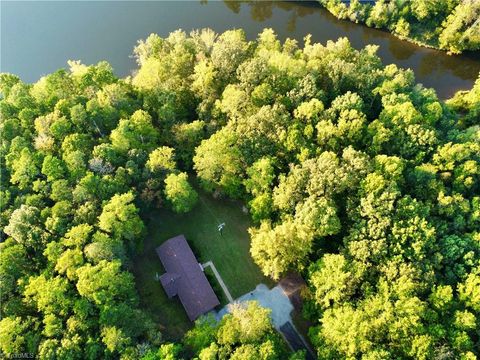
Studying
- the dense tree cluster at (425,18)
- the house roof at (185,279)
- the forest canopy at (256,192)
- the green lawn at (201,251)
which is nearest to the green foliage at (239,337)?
the forest canopy at (256,192)

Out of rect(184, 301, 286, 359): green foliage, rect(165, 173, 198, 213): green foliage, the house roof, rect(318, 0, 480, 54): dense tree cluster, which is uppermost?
rect(318, 0, 480, 54): dense tree cluster

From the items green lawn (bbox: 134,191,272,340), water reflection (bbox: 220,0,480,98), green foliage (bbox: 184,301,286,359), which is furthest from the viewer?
water reflection (bbox: 220,0,480,98)

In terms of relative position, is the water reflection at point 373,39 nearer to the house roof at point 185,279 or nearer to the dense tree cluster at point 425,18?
the dense tree cluster at point 425,18

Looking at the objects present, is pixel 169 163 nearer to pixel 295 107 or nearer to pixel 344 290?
pixel 295 107

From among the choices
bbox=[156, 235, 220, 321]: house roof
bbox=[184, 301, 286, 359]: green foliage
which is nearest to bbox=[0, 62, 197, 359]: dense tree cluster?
bbox=[156, 235, 220, 321]: house roof

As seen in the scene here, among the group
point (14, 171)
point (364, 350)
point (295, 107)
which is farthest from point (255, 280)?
point (14, 171)

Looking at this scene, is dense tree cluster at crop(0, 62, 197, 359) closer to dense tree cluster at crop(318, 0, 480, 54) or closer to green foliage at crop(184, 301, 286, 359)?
green foliage at crop(184, 301, 286, 359)
